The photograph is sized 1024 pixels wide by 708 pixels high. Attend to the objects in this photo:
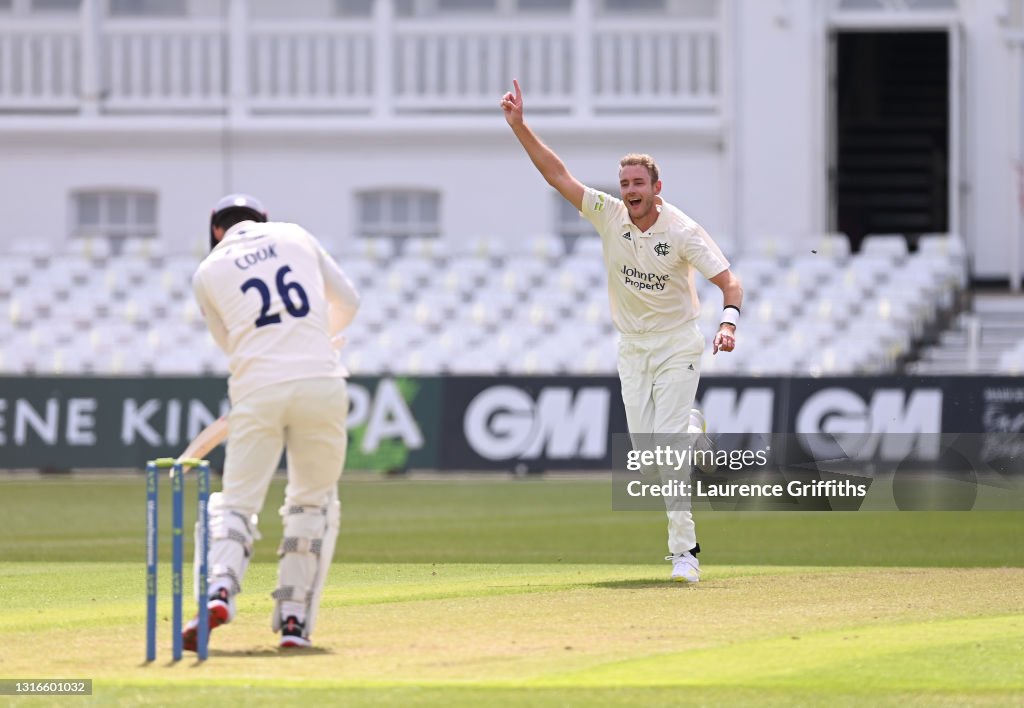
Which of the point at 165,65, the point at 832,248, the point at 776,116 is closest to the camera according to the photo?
the point at 832,248

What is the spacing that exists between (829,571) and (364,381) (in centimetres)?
1141

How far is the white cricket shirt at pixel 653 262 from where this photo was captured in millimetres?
9953

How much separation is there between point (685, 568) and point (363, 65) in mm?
19630

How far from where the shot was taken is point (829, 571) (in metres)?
11.2

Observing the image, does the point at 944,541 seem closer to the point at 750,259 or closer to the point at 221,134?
the point at 750,259

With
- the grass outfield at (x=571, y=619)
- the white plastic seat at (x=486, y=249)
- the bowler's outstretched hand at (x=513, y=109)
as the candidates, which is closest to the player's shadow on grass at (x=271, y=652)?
the grass outfield at (x=571, y=619)

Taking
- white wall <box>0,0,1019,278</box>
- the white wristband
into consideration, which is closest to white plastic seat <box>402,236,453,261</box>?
white wall <box>0,0,1019,278</box>

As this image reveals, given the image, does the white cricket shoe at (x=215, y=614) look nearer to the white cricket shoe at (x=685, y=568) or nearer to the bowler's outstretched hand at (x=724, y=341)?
the bowler's outstretched hand at (x=724, y=341)

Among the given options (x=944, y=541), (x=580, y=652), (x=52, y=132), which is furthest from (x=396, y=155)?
(x=580, y=652)

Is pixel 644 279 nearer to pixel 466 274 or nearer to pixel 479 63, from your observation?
pixel 466 274

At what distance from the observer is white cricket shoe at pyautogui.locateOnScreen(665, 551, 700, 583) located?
10.1 meters

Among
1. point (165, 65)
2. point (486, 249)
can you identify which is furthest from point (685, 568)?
point (165, 65)

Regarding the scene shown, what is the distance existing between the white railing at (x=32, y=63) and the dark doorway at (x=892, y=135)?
37.6ft

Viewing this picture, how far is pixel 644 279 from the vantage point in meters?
10.0
